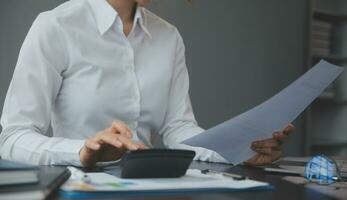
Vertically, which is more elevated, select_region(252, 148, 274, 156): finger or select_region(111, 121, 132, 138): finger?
select_region(111, 121, 132, 138): finger

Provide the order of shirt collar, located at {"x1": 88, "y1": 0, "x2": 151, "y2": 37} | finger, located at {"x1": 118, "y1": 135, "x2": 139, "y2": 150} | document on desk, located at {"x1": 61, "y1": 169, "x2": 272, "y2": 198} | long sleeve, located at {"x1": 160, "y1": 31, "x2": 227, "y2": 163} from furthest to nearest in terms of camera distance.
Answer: long sleeve, located at {"x1": 160, "y1": 31, "x2": 227, "y2": 163} → shirt collar, located at {"x1": 88, "y1": 0, "x2": 151, "y2": 37} → finger, located at {"x1": 118, "y1": 135, "x2": 139, "y2": 150} → document on desk, located at {"x1": 61, "y1": 169, "x2": 272, "y2": 198}

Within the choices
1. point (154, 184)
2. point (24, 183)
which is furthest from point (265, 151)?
point (24, 183)

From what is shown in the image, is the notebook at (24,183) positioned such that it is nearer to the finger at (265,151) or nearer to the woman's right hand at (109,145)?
the woman's right hand at (109,145)

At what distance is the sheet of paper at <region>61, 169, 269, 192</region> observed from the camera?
24.0 inches

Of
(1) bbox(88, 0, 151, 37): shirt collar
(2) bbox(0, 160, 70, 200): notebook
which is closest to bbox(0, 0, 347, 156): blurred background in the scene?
(1) bbox(88, 0, 151, 37): shirt collar

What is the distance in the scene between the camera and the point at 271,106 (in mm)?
959

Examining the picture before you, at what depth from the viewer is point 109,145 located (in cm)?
85

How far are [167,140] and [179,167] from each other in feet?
2.31

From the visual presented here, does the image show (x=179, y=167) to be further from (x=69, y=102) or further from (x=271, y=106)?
(x=69, y=102)

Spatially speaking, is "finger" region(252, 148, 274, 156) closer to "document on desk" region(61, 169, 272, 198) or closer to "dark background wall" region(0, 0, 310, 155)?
"document on desk" region(61, 169, 272, 198)

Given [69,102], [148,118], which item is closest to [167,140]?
[148,118]

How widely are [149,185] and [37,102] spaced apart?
1.84 ft

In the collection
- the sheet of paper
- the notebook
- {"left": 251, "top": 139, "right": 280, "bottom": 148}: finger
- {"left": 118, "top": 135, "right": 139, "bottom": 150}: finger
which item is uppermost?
the notebook

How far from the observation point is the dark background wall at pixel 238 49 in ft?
10.2
